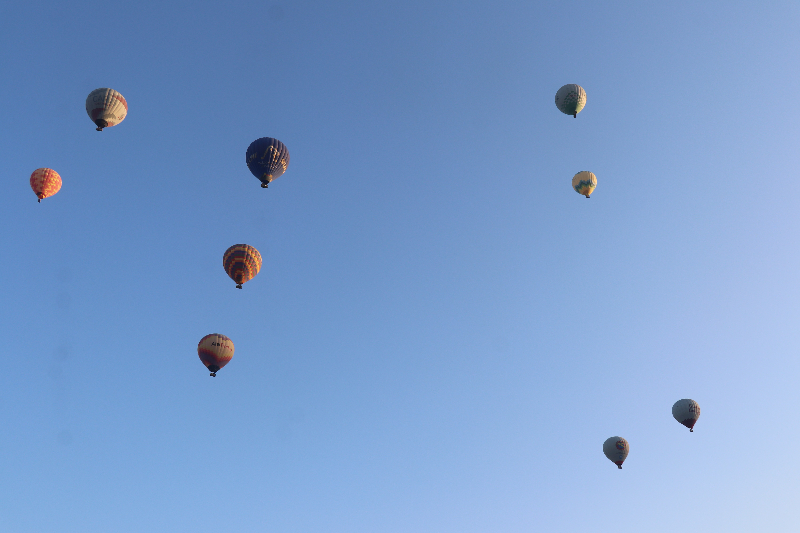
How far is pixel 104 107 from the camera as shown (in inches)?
1583

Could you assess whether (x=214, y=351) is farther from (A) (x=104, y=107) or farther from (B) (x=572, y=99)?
(B) (x=572, y=99)

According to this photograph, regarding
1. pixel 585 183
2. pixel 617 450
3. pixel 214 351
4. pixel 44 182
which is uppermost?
pixel 44 182

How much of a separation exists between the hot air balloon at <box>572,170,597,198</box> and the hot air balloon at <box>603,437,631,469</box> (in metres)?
20.0

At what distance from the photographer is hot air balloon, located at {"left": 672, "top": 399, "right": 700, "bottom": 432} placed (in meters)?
50.3

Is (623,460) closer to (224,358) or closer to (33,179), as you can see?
(224,358)

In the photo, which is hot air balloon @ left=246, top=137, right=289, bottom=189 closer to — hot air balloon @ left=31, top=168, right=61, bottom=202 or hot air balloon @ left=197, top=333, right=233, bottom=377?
hot air balloon @ left=197, top=333, right=233, bottom=377

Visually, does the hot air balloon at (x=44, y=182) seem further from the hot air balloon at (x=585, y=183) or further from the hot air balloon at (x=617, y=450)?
the hot air balloon at (x=617, y=450)

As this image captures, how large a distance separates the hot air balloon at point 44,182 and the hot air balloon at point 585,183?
39.2 metres

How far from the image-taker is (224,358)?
40344mm

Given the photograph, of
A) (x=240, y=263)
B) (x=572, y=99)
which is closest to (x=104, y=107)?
(x=240, y=263)

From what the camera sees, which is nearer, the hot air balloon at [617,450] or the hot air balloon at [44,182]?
the hot air balloon at [44,182]

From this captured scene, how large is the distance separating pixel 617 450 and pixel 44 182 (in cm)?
4723

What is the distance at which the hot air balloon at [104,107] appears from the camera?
40.2 meters

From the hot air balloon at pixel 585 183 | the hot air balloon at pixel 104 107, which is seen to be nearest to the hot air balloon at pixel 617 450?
the hot air balloon at pixel 585 183
